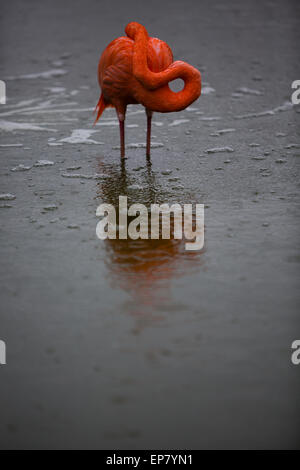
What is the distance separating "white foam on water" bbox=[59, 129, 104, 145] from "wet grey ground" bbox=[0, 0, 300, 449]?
0.29 feet

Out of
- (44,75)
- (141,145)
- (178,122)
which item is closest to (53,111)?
(178,122)

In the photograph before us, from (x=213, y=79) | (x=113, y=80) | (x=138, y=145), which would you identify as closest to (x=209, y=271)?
(x=113, y=80)

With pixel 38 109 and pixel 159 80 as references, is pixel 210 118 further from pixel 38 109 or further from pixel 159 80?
pixel 159 80

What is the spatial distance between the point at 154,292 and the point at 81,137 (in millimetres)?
3357

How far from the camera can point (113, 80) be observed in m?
4.85

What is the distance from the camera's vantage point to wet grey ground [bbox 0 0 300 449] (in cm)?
223

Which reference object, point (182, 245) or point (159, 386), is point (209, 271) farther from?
point (159, 386)

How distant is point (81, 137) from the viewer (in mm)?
6074

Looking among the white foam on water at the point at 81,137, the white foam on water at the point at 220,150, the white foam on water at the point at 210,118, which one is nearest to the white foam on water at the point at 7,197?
the white foam on water at the point at 81,137

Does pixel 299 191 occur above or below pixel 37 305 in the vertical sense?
above

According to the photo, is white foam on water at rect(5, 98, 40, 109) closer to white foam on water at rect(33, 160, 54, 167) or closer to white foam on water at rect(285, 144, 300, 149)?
white foam on water at rect(33, 160, 54, 167)

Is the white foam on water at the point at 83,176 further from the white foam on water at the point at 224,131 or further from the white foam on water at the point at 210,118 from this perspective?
the white foam on water at the point at 210,118

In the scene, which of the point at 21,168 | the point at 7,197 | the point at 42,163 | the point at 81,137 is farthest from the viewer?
the point at 81,137
